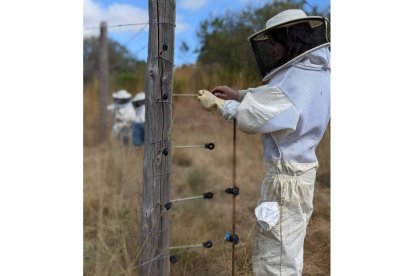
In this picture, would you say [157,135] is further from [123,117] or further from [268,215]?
[123,117]

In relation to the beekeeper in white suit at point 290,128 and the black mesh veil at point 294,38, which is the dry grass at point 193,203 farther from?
the black mesh veil at point 294,38

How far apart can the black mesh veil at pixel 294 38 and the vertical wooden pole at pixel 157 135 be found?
459 mm

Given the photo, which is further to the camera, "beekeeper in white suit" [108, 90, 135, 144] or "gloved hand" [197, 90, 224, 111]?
"beekeeper in white suit" [108, 90, 135, 144]

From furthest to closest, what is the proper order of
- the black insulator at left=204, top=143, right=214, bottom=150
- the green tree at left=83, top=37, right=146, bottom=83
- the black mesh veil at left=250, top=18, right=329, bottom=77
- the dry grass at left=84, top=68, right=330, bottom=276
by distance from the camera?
the green tree at left=83, top=37, right=146, bottom=83
the dry grass at left=84, top=68, right=330, bottom=276
the black insulator at left=204, top=143, right=214, bottom=150
the black mesh veil at left=250, top=18, right=329, bottom=77

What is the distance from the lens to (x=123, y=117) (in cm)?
603

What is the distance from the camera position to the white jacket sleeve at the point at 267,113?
186 cm

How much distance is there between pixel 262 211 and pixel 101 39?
659cm

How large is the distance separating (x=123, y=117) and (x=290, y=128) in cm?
438

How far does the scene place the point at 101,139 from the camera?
8.47m

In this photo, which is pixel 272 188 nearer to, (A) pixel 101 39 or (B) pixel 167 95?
(B) pixel 167 95

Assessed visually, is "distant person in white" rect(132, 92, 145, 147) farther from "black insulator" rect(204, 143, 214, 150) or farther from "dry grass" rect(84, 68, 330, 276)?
"black insulator" rect(204, 143, 214, 150)

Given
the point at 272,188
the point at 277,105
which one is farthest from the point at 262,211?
the point at 277,105

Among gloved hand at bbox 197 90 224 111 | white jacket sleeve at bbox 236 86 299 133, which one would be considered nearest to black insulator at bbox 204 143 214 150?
gloved hand at bbox 197 90 224 111

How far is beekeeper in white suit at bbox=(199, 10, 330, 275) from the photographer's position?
190cm
